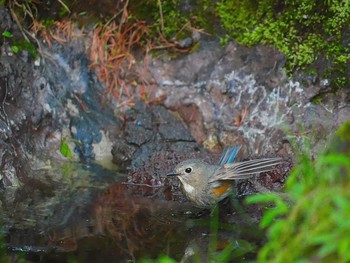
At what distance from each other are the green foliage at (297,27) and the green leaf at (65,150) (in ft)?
7.98

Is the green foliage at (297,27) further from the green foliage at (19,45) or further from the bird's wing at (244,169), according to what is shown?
the green foliage at (19,45)

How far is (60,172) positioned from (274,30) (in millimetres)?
3030

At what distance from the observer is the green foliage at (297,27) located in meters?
7.38

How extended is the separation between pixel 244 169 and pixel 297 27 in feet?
6.84

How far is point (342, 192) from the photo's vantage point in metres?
2.84

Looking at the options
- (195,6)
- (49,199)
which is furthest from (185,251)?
(195,6)

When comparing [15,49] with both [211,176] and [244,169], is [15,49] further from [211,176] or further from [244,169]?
[244,169]

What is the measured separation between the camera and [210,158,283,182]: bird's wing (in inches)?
255

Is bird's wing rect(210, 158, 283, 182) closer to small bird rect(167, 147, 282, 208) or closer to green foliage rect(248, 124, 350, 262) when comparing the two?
small bird rect(167, 147, 282, 208)

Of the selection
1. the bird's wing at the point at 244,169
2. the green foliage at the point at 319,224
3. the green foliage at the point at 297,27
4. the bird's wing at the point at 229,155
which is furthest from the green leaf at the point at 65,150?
the green foliage at the point at 319,224

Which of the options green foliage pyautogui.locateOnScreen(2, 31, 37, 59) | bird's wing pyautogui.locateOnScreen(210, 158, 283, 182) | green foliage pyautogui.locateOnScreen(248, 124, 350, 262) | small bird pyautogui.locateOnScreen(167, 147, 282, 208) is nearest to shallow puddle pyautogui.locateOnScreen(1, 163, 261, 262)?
small bird pyautogui.locateOnScreen(167, 147, 282, 208)

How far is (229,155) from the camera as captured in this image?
6922 mm

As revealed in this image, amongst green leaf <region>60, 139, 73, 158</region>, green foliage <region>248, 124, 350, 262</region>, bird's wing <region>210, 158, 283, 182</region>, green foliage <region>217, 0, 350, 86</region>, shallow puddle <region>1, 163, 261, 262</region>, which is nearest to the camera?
green foliage <region>248, 124, 350, 262</region>

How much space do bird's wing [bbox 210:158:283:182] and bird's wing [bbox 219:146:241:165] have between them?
0.25 m
